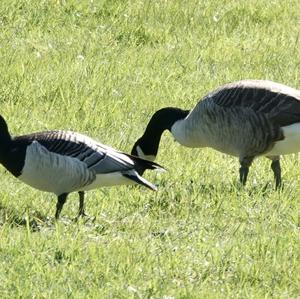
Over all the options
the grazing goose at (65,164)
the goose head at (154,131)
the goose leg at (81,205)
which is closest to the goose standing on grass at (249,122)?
the goose head at (154,131)

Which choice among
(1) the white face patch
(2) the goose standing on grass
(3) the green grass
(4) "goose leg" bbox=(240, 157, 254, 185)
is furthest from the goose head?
(4) "goose leg" bbox=(240, 157, 254, 185)

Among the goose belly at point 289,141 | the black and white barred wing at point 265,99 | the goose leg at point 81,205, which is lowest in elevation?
the goose leg at point 81,205

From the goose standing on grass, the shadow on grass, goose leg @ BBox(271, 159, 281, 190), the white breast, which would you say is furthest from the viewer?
the goose standing on grass

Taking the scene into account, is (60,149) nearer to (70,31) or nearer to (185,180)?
(185,180)

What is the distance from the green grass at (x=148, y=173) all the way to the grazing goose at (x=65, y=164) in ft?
0.93

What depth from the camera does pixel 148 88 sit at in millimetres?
13148

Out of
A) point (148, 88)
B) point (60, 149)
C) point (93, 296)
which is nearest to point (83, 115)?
point (148, 88)

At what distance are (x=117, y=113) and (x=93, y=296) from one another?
5004 mm

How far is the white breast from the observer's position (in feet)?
29.1

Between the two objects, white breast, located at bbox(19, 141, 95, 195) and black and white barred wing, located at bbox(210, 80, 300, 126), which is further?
black and white barred wing, located at bbox(210, 80, 300, 126)

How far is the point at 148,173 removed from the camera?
10414 millimetres

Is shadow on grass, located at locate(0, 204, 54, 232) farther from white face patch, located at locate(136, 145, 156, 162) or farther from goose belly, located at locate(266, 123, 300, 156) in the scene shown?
goose belly, located at locate(266, 123, 300, 156)

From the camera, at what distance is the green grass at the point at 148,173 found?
769cm

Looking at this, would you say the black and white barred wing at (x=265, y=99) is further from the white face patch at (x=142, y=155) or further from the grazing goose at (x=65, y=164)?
the grazing goose at (x=65, y=164)
